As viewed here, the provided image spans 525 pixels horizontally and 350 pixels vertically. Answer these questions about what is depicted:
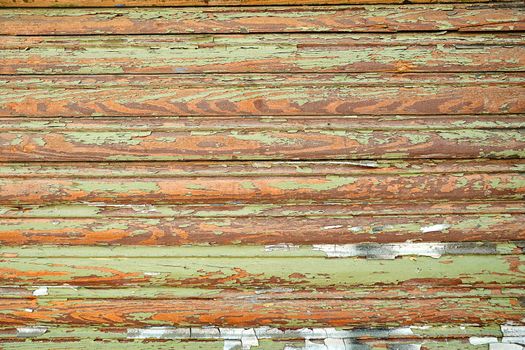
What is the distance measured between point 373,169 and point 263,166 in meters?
0.43

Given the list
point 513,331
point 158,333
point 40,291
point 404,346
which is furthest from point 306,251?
point 40,291

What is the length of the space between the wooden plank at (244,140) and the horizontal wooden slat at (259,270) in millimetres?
406

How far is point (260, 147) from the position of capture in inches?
59.3

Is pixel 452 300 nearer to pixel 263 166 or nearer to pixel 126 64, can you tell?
pixel 263 166

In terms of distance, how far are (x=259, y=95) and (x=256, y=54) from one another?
0.17 metres

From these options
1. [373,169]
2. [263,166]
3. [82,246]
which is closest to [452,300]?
[373,169]

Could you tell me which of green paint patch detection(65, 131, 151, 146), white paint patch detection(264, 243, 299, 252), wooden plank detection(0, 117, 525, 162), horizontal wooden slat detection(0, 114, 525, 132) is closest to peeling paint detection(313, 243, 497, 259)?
white paint patch detection(264, 243, 299, 252)

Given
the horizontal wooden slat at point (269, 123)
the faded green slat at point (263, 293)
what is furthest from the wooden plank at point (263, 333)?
the horizontal wooden slat at point (269, 123)

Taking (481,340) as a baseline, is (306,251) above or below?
above

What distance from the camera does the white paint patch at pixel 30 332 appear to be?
157cm

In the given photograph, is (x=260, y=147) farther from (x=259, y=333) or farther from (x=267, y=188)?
(x=259, y=333)

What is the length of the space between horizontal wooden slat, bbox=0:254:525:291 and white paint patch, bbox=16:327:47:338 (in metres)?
0.20

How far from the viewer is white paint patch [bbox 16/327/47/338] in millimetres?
1566

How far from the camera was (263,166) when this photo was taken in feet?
4.99
